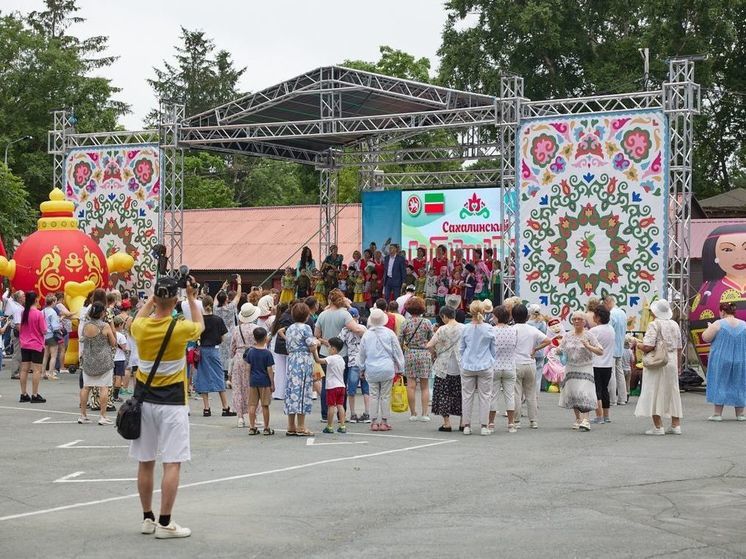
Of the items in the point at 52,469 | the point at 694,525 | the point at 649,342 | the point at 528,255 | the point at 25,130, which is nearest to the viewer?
the point at 694,525

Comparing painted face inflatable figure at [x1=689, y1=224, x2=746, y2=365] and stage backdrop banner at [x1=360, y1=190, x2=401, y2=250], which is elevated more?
stage backdrop banner at [x1=360, y1=190, x2=401, y2=250]

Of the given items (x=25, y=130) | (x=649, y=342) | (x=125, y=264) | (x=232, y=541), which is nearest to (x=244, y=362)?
(x=649, y=342)

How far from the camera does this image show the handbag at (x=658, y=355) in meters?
15.2

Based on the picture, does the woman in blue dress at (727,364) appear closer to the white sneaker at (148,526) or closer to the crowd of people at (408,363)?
the crowd of people at (408,363)

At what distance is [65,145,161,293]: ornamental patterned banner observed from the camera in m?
30.9

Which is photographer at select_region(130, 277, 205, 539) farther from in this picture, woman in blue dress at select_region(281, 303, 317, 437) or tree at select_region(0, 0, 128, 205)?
tree at select_region(0, 0, 128, 205)

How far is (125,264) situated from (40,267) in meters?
2.21

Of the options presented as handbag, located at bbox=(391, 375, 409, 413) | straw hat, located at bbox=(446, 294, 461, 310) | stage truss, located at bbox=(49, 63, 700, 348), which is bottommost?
handbag, located at bbox=(391, 375, 409, 413)

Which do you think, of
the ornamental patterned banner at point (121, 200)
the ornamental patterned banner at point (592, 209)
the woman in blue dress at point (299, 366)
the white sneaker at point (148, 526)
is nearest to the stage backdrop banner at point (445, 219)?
the ornamental patterned banner at point (121, 200)

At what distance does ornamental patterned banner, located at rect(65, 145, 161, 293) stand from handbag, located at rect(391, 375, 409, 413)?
570 inches

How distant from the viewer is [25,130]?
55.4 meters

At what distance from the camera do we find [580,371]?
15.6 m

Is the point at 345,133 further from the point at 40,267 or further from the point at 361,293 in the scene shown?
the point at 40,267

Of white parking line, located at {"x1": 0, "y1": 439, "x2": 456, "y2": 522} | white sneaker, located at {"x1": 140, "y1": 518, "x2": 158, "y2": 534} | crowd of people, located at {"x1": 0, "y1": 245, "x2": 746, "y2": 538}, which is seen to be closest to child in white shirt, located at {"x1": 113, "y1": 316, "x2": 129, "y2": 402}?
crowd of people, located at {"x1": 0, "y1": 245, "x2": 746, "y2": 538}
